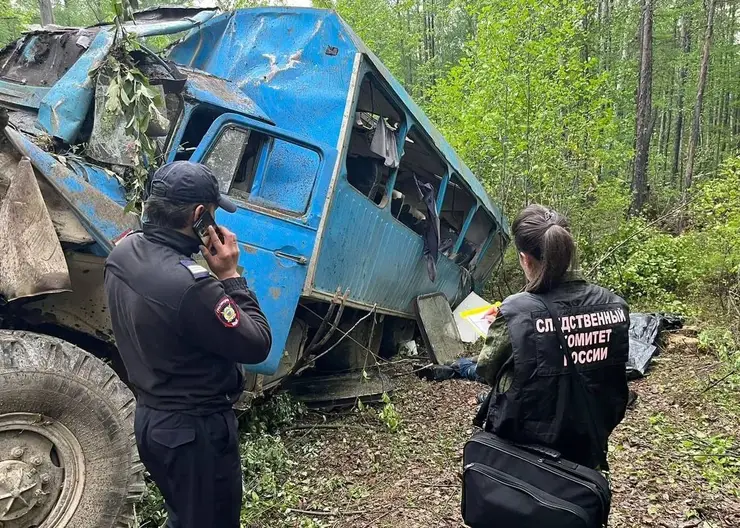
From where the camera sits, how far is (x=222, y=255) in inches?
77.4

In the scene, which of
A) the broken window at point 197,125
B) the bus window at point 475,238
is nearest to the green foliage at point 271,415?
the broken window at point 197,125

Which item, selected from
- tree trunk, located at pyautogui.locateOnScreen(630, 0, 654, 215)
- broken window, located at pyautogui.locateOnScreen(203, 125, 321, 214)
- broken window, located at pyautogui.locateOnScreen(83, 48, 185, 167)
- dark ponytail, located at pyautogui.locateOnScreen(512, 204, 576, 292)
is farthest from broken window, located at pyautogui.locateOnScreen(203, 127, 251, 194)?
tree trunk, located at pyautogui.locateOnScreen(630, 0, 654, 215)

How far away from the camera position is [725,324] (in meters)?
6.10

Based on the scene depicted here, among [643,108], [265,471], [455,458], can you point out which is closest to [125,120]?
[265,471]

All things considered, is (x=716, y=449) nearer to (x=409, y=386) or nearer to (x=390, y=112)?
(x=409, y=386)

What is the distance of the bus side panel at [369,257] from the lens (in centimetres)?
410

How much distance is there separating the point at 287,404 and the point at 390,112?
277 cm

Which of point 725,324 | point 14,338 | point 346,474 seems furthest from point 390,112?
point 725,324

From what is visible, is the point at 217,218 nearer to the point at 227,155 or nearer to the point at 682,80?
the point at 227,155

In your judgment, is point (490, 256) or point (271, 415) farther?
point (490, 256)

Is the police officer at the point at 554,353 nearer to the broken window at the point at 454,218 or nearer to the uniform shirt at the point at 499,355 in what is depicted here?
the uniform shirt at the point at 499,355

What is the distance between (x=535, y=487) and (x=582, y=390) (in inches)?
13.6

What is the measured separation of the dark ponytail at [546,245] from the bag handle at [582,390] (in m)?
0.07

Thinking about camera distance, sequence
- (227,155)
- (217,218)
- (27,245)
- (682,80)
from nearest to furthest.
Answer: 1. (27,245)
2. (217,218)
3. (227,155)
4. (682,80)
